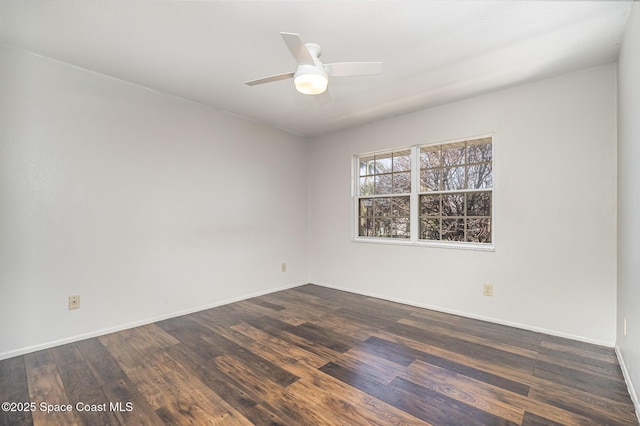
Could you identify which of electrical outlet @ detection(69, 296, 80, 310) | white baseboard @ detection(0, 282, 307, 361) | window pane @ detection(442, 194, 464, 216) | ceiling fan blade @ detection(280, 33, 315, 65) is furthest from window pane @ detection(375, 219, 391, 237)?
electrical outlet @ detection(69, 296, 80, 310)

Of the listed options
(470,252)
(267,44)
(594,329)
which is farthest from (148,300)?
(594,329)

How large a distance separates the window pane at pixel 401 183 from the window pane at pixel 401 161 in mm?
69

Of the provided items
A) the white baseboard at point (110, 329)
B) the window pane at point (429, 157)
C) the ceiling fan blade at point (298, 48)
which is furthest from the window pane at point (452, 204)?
the white baseboard at point (110, 329)

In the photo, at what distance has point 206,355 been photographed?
7.72ft

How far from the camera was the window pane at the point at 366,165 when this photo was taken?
4.26 metres

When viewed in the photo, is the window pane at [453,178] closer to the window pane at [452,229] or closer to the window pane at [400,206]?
the window pane at [452,229]

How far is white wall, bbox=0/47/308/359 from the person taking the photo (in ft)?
7.77

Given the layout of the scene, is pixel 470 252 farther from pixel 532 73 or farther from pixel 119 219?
pixel 119 219

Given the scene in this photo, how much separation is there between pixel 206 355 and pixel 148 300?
116 cm

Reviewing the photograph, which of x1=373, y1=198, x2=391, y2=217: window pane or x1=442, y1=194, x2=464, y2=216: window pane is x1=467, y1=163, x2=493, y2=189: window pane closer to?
x1=442, y1=194, x2=464, y2=216: window pane

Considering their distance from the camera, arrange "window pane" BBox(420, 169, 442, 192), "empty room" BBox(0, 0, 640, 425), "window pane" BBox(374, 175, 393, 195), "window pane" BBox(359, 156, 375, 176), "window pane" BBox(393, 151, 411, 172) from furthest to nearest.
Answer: "window pane" BBox(359, 156, 375, 176) < "window pane" BBox(374, 175, 393, 195) < "window pane" BBox(393, 151, 411, 172) < "window pane" BBox(420, 169, 442, 192) < "empty room" BBox(0, 0, 640, 425)

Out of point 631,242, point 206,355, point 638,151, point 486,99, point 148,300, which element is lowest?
point 206,355

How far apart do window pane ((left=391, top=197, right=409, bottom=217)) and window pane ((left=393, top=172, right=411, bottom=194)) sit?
98 millimetres

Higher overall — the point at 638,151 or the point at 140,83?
the point at 140,83
